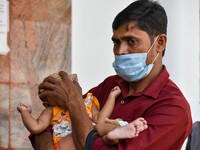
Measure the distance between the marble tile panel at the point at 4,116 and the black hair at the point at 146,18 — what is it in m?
2.14

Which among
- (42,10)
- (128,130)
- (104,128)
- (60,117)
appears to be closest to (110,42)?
(42,10)

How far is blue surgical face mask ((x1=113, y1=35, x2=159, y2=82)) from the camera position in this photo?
240 cm

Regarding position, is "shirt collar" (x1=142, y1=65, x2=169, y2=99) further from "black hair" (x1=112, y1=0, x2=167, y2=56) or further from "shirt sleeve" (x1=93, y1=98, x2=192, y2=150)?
"black hair" (x1=112, y1=0, x2=167, y2=56)

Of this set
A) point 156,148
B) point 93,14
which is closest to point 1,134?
point 93,14

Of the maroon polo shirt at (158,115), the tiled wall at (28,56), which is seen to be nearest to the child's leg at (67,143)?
the maroon polo shirt at (158,115)

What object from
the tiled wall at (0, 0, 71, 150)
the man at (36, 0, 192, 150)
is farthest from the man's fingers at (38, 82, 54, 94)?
the tiled wall at (0, 0, 71, 150)

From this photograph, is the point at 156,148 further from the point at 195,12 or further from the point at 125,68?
the point at 195,12

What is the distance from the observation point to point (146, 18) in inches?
94.6

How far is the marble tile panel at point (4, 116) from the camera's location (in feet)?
13.6

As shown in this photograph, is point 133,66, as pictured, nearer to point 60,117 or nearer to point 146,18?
point 146,18

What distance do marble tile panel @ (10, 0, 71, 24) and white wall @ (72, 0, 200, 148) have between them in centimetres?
12

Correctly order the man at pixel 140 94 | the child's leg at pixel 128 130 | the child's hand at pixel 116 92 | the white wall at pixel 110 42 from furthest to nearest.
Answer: the white wall at pixel 110 42 → the child's hand at pixel 116 92 → the man at pixel 140 94 → the child's leg at pixel 128 130

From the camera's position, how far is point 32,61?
14.0ft

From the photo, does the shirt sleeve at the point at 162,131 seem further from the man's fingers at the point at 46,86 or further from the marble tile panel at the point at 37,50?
the marble tile panel at the point at 37,50
